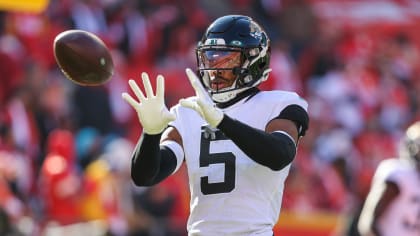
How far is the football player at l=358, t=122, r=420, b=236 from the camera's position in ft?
20.0

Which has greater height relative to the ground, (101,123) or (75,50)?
(75,50)

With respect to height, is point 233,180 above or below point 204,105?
below

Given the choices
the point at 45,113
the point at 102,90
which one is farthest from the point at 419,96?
the point at 45,113

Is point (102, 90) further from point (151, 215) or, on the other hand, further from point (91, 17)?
point (151, 215)

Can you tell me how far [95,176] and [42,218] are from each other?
1.75 ft

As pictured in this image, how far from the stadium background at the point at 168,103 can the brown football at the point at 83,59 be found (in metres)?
2.77

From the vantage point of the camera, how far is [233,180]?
13.7 feet

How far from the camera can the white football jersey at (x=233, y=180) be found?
4168 mm

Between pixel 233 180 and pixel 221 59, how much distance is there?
0.46 meters

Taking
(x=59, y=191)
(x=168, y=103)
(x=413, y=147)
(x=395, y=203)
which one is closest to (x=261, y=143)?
(x=395, y=203)

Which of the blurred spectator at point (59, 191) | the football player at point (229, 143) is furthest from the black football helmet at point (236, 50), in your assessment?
the blurred spectator at point (59, 191)

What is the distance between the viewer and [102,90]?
377 inches

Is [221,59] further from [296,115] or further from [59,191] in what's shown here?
[59,191]

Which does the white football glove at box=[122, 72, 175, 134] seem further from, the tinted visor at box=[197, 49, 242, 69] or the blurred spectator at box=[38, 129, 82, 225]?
the blurred spectator at box=[38, 129, 82, 225]
